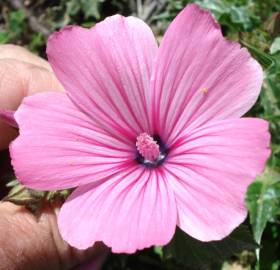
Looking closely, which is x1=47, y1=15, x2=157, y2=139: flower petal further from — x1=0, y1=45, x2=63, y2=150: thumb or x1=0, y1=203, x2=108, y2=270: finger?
x1=0, y1=45, x2=63, y2=150: thumb

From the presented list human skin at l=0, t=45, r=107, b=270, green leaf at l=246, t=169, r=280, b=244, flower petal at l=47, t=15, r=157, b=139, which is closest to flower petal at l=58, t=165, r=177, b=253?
flower petal at l=47, t=15, r=157, b=139

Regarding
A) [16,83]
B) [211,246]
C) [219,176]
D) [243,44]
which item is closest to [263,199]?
[211,246]

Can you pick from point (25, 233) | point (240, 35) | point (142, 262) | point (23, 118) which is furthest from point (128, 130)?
point (142, 262)

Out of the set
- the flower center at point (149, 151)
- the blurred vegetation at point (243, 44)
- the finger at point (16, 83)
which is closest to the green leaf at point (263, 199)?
the blurred vegetation at point (243, 44)

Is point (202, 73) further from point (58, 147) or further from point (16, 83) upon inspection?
point (16, 83)

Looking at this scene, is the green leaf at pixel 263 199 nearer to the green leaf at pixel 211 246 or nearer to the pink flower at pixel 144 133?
the green leaf at pixel 211 246
